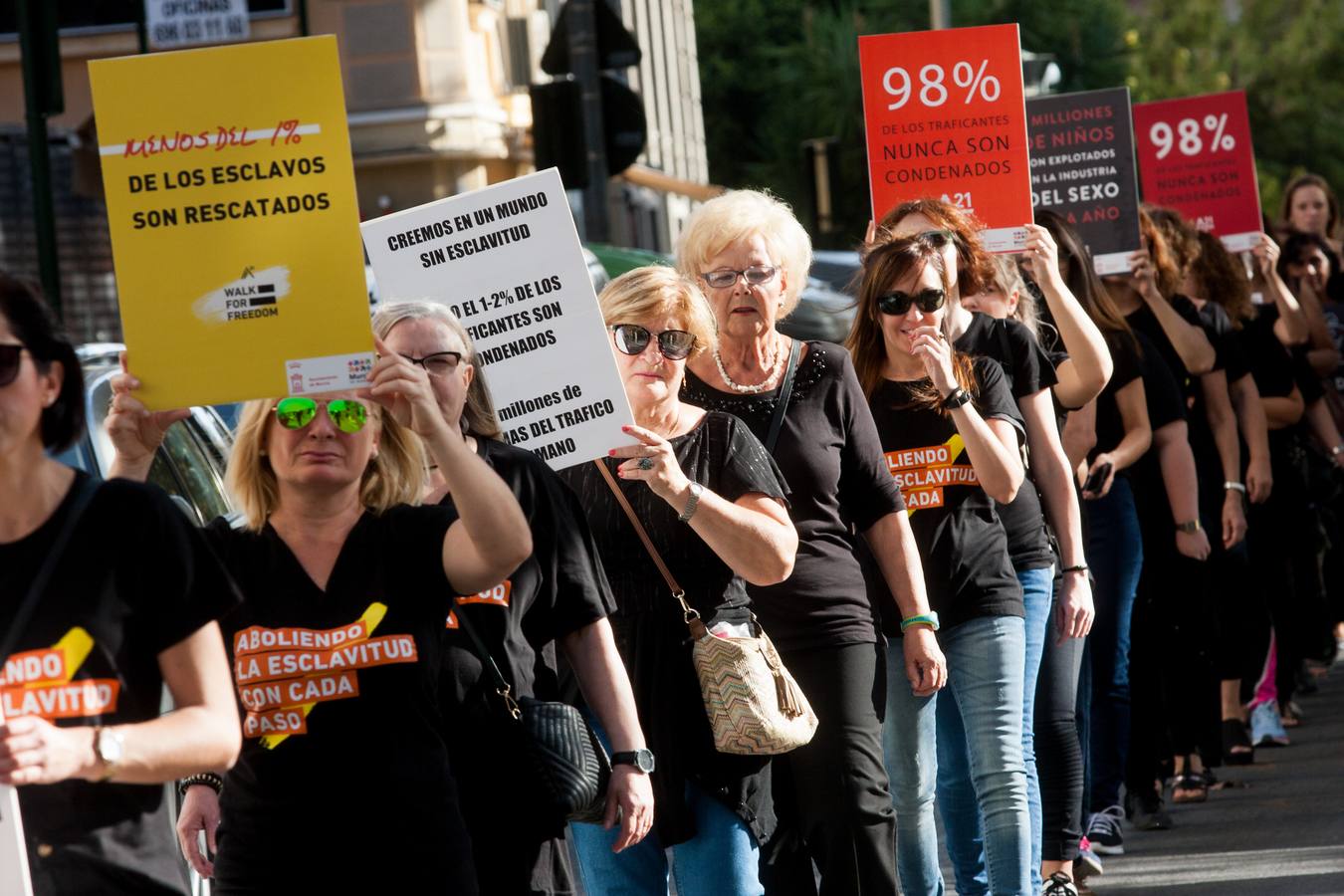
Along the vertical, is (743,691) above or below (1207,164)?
below

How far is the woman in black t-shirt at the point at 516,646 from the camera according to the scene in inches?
165

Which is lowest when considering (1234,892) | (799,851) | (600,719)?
(1234,892)

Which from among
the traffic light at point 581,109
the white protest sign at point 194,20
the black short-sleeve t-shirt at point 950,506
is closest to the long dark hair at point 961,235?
the black short-sleeve t-shirt at point 950,506

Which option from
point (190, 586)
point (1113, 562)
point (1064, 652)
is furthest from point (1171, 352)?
point (190, 586)

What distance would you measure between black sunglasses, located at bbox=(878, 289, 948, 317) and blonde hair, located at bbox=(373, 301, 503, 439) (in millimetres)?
1675

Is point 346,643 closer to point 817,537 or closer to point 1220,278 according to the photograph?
point 817,537

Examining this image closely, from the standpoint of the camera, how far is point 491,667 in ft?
13.8

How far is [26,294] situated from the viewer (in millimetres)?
3248

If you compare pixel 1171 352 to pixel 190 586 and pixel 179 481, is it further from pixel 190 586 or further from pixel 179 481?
pixel 190 586

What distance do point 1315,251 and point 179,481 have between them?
6.81m

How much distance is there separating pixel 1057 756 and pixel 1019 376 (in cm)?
107

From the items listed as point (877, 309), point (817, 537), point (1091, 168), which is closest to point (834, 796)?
point (817, 537)

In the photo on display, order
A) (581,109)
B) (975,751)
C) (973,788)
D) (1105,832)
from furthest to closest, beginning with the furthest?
(581,109) → (1105,832) → (973,788) → (975,751)

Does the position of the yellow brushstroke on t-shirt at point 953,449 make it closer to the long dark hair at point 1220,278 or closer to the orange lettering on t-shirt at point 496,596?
the orange lettering on t-shirt at point 496,596
